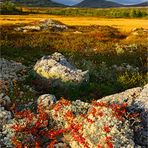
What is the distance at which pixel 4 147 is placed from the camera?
1508cm

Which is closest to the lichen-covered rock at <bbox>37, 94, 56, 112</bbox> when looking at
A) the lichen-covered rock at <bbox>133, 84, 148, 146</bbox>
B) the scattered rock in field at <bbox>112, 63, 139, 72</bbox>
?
the lichen-covered rock at <bbox>133, 84, 148, 146</bbox>

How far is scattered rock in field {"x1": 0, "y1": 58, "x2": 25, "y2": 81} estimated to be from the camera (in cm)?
2358

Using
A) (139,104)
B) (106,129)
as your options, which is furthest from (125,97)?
(106,129)

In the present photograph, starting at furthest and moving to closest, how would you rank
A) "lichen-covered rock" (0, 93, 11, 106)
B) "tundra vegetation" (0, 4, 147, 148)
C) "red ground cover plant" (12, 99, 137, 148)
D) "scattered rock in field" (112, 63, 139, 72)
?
"scattered rock in field" (112, 63, 139, 72) → "lichen-covered rock" (0, 93, 11, 106) → "tundra vegetation" (0, 4, 147, 148) → "red ground cover plant" (12, 99, 137, 148)

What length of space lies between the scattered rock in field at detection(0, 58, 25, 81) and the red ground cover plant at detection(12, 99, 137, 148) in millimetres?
6831

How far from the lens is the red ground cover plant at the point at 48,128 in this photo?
14852 millimetres

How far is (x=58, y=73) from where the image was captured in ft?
76.6

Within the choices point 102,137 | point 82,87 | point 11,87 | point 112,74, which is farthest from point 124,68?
point 102,137

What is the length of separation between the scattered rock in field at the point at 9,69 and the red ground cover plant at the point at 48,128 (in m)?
6.83

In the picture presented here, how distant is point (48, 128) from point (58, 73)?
7491mm

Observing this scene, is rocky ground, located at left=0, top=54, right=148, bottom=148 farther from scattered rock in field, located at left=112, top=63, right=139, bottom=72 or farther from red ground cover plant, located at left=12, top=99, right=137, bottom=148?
scattered rock in field, located at left=112, top=63, right=139, bottom=72

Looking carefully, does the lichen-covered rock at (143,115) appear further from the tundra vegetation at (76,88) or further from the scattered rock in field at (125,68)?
the scattered rock in field at (125,68)

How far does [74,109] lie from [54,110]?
0.71 meters

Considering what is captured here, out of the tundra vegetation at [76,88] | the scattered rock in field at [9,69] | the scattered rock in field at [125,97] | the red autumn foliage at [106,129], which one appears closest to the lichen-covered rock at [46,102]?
the tundra vegetation at [76,88]
